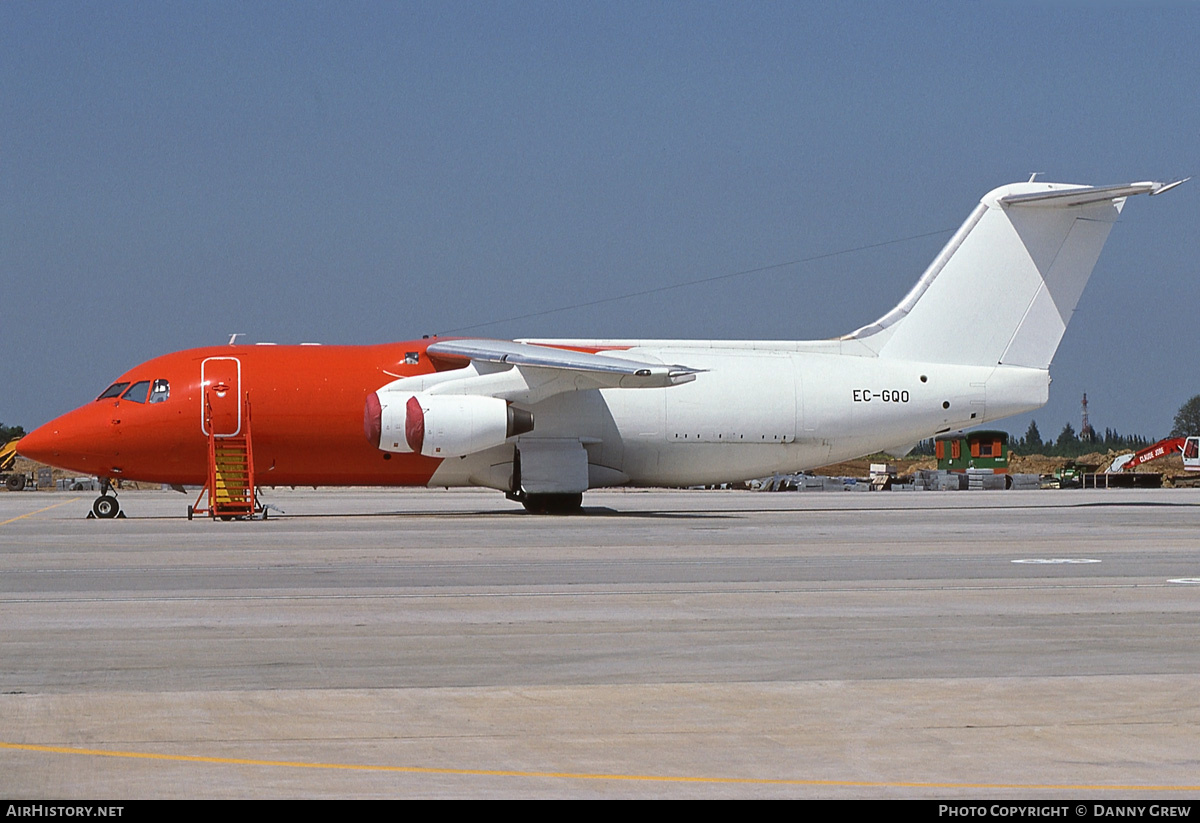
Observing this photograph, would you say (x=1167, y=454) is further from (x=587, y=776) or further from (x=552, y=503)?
(x=587, y=776)

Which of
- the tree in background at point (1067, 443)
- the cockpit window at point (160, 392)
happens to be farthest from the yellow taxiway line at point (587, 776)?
the tree in background at point (1067, 443)

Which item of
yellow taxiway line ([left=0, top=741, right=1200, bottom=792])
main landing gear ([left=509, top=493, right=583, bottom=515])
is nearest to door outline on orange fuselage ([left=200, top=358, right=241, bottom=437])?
main landing gear ([left=509, top=493, right=583, bottom=515])

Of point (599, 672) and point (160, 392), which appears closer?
point (599, 672)

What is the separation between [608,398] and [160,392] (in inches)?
377

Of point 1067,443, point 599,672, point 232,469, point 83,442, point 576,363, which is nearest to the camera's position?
point 599,672

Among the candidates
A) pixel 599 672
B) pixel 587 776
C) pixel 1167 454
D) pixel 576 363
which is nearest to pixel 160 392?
pixel 576 363

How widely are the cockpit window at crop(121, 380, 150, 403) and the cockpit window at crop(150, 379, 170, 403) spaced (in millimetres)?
158

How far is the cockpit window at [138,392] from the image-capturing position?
94.4 feet

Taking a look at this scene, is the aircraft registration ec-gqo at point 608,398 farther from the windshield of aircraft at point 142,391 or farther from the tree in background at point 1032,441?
the tree in background at point 1032,441

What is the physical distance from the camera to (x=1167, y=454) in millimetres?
68938

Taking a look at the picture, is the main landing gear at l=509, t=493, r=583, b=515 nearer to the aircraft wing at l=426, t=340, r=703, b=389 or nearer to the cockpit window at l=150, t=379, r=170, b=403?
the aircraft wing at l=426, t=340, r=703, b=389

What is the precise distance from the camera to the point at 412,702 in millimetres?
7844

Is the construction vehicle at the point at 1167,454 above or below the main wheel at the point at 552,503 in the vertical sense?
above
